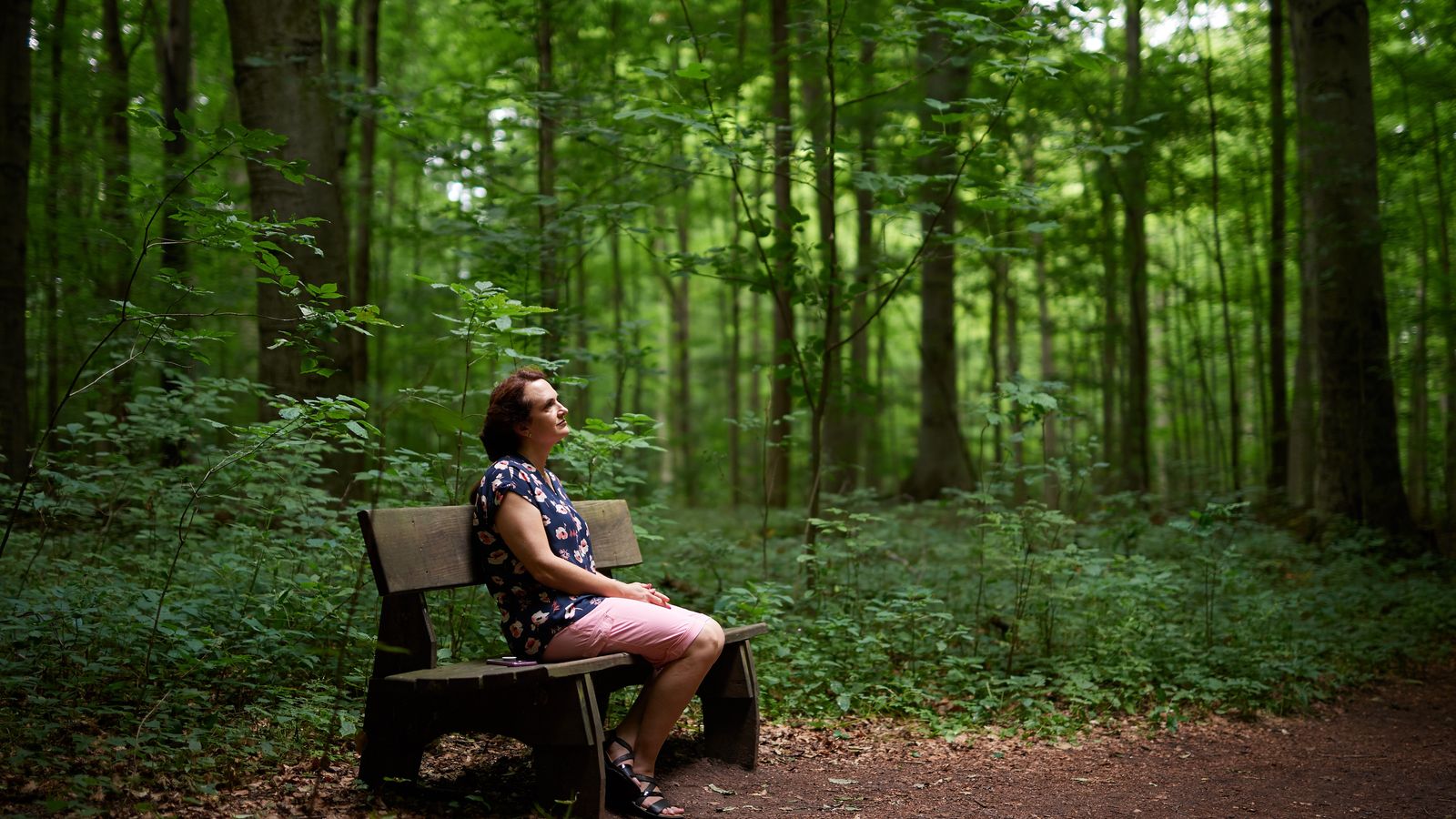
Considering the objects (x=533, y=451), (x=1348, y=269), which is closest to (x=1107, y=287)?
(x=1348, y=269)

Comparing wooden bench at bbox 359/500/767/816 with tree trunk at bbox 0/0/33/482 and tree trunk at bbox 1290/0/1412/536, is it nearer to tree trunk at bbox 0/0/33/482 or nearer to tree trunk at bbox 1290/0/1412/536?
tree trunk at bbox 0/0/33/482

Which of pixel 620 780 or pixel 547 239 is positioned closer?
pixel 620 780

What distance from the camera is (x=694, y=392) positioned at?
32812mm

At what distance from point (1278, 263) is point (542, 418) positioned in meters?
12.6

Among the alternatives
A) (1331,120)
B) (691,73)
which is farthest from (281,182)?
(1331,120)

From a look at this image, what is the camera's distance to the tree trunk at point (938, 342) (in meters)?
11.5

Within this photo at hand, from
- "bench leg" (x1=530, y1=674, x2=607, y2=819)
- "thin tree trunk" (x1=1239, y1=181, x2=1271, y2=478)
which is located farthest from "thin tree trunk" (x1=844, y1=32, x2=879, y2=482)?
"thin tree trunk" (x1=1239, y1=181, x2=1271, y2=478)

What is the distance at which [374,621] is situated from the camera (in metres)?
5.00

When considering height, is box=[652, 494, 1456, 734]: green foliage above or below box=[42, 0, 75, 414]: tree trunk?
below

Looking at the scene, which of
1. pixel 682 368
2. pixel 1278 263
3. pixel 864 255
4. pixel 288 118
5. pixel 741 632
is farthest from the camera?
pixel 682 368

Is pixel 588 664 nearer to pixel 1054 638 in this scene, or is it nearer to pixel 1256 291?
pixel 1054 638

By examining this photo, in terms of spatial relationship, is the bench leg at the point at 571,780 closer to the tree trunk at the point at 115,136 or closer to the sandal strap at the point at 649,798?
the sandal strap at the point at 649,798

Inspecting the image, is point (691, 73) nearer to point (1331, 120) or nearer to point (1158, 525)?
point (1331, 120)

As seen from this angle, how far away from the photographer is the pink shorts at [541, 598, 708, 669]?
3.47 metres
